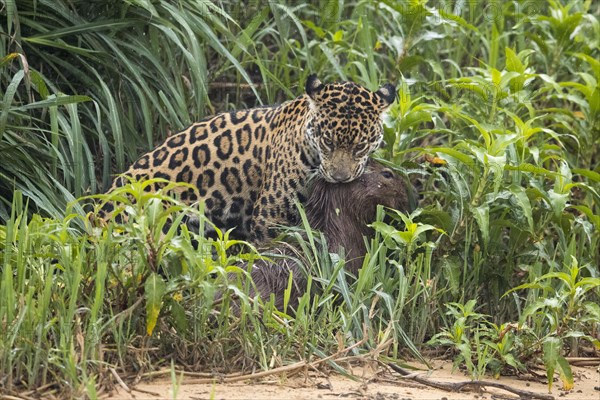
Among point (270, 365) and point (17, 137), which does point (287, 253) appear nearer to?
point (270, 365)

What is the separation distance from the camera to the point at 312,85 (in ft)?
21.7

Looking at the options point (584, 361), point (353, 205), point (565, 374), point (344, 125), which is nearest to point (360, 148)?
point (344, 125)

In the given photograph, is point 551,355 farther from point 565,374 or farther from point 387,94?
point 387,94

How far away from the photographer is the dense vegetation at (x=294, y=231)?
476 cm

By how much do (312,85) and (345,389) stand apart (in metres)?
2.36

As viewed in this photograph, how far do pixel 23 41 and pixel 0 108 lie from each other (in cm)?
79

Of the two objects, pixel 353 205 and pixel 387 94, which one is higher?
pixel 387 94

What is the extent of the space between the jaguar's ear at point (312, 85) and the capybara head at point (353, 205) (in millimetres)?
557

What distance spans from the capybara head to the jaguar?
0.26ft

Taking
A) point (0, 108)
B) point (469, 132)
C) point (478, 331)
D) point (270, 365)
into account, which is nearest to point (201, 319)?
point (270, 365)

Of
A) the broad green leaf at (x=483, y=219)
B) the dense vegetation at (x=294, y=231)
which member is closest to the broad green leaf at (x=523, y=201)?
the dense vegetation at (x=294, y=231)

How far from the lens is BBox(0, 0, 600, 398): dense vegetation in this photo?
4.76 metres

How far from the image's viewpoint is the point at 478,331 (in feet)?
18.9

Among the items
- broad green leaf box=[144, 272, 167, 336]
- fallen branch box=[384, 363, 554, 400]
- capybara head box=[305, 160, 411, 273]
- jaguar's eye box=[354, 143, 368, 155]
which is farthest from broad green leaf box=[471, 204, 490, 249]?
broad green leaf box=[144, 272, 167, 336]
